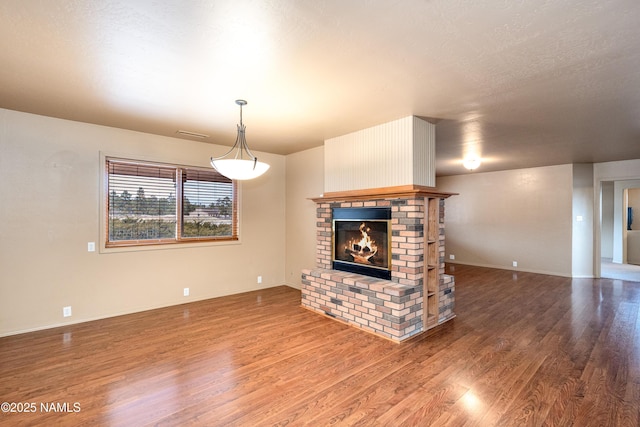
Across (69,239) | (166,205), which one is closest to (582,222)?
(166,205)

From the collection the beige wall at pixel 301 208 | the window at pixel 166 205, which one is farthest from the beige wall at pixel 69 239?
the beige wall at pixel 301 208

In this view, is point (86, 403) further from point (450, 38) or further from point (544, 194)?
point (544, 194)

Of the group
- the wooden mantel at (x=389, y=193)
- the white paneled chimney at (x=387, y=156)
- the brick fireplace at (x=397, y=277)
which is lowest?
the brick fireplace at (x=397, y=277)

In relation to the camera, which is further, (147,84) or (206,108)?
(206,108)

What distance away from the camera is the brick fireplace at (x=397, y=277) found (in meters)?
3.52

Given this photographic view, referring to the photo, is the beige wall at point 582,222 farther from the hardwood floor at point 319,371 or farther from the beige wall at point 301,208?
the beige wall at point 301,208

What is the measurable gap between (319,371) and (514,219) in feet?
22.9

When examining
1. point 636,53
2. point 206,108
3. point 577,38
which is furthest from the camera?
point 206,108

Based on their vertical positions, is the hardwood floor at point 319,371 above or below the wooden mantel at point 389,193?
below

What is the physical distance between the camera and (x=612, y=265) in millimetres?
8250

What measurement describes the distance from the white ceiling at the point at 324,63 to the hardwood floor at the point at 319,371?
259cm

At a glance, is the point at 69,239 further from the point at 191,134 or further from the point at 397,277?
the point at 397,277

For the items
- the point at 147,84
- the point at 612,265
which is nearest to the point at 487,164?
the point at 612,265

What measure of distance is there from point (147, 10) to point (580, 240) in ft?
28.2
